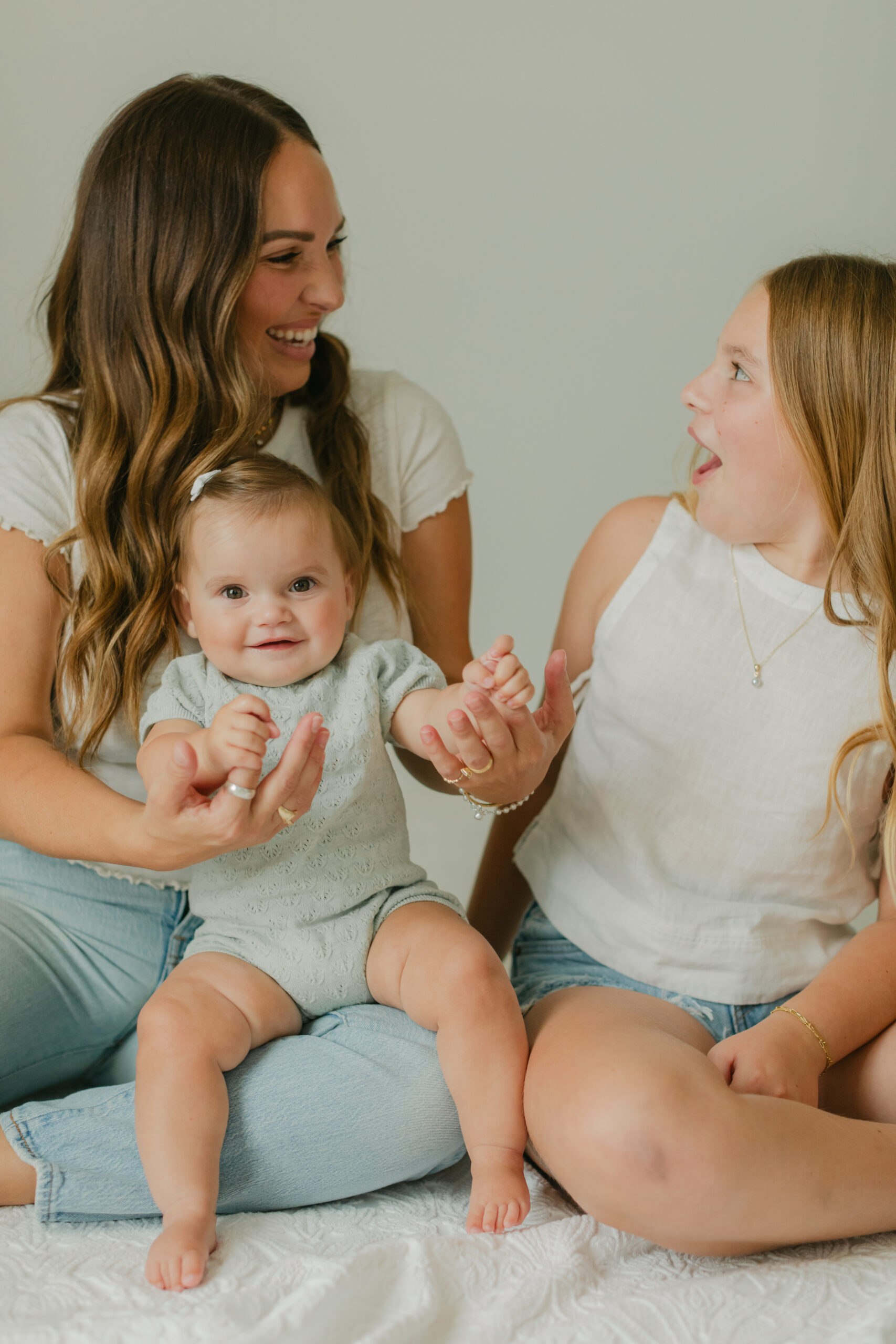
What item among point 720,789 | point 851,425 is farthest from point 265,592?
point 851,425

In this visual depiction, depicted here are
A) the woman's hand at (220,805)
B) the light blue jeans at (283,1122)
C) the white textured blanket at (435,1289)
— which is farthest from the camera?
the light blue jeans at (283,1122)

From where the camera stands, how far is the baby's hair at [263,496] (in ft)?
4.32

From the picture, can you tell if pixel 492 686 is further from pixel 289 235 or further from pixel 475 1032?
pixel 289 235

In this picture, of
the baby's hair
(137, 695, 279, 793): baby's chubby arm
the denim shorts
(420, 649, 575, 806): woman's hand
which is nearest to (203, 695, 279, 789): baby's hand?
(137, 695, 279, 793): baby's chubby arm

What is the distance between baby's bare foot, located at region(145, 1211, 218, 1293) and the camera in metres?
1.05

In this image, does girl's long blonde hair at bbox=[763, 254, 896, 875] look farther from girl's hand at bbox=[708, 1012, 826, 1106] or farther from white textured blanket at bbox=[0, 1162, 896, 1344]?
white textured blanket at bbox=[0, 1162, 896, 1344]

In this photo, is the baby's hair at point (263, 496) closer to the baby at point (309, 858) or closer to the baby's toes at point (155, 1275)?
the baby at point (309, 858)

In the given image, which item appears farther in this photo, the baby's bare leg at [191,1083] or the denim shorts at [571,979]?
the denim shorts at [571,979]

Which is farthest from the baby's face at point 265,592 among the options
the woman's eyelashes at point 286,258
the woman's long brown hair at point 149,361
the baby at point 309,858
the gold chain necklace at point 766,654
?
the gold chain necklace at point 766,654

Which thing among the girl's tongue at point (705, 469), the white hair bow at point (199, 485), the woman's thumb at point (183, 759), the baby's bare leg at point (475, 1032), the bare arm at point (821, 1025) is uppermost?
the girl's tongue at point (705, 469)

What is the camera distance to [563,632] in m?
1.61

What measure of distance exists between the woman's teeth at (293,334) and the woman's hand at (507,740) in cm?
57

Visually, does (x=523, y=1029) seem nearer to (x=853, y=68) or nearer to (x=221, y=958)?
(x=221, y=958)

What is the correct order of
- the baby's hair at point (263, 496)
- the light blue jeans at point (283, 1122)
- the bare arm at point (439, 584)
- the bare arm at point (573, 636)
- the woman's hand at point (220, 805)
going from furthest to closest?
the bare arm at point (439, 584)
the bare arm at point (573, 636)
the baby's hair at point (263, 496)
the light blue jeans at point (283, 1122)
the woman's hand at point (220, 805)
